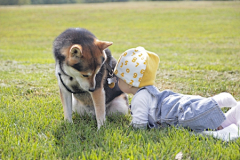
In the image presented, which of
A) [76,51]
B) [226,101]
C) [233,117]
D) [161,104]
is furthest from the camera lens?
[161,104]

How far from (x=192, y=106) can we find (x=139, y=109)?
0.68 meters

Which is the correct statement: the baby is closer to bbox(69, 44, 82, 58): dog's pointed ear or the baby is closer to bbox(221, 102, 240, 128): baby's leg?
bbox(221, 102, 240, 128): baby's leg

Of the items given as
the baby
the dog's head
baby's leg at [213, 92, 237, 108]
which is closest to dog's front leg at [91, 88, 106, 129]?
the dog's head

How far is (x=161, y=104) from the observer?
10.7 ft

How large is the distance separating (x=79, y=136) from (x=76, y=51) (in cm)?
104

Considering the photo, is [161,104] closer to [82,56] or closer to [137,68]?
[137,68]

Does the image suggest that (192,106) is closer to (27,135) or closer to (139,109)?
(139,109)

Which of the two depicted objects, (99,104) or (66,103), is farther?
(66,103)

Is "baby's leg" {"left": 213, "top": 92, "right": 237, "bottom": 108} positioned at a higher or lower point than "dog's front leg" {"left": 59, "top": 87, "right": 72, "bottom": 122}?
higher

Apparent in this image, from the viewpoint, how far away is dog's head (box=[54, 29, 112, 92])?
9.87ft

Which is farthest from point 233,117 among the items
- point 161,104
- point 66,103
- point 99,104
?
point 66,103

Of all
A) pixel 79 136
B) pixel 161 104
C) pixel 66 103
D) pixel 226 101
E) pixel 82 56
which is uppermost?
pixel 82 56

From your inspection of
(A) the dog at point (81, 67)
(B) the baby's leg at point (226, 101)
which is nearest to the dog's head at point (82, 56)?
(A) the dog at point (81, 67)

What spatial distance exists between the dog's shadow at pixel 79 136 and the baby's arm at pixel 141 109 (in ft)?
0.68
